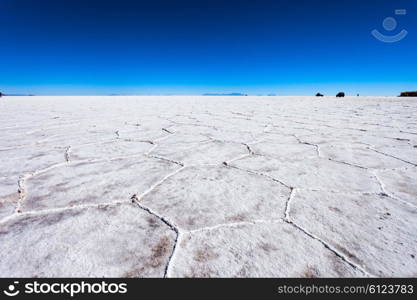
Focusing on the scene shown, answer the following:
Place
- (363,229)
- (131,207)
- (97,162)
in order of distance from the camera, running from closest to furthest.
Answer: (363,229) < (131,207) < (97,162)

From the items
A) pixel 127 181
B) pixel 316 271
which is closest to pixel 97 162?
pixel 127 181

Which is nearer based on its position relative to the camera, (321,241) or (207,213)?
(321,241)

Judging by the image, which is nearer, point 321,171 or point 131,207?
point 131,207

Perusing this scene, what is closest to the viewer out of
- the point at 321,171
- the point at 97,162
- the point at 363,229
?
the point at 363,229

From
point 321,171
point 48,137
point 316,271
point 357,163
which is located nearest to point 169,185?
point 316,271

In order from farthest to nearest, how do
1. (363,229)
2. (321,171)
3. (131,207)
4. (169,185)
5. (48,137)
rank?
1. (48,137)
2. (321,171)
3. (169,185)
4. (131,207)
5. (363,229)

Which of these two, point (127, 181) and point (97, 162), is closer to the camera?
point (127, 181)

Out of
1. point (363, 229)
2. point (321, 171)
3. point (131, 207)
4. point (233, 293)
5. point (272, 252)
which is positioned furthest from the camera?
point (321, 171)

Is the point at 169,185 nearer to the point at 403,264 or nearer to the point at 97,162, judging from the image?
the point at 97,162

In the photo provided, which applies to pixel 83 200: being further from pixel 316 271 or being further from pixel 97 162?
pixel 316 271
